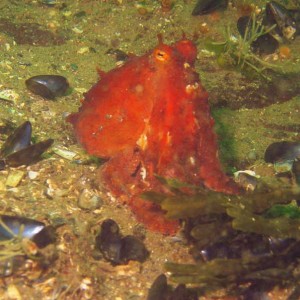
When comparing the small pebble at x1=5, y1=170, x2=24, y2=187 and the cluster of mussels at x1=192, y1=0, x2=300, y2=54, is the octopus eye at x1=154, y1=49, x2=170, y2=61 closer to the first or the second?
the small pebble at x1=5, y1=170, x2=24, y2=187

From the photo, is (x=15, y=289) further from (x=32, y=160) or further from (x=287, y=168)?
(x=287, y=168)

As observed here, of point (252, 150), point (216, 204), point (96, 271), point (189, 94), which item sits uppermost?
point (189, 94)

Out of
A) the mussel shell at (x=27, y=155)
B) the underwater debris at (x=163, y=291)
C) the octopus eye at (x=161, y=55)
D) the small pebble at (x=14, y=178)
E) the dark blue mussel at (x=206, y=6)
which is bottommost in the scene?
the underwater debris at (x=163, y=291)

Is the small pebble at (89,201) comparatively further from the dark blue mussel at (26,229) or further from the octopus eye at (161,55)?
the octopus eye at (161,55)

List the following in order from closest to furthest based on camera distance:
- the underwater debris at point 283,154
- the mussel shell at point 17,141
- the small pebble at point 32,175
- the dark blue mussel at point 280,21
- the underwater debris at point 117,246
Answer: the underwater debris at point 117,246 → the small pebble at point 32,175 → the mussel shell at point 17,141 → the underwater debris at point 283,154 → the dark blue mussel at point 280,21

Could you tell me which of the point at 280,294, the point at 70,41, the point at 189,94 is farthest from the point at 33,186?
the point at 70,41

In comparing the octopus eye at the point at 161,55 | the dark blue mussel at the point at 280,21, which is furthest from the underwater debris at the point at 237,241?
the dark blue mussel at the point at 280,21
